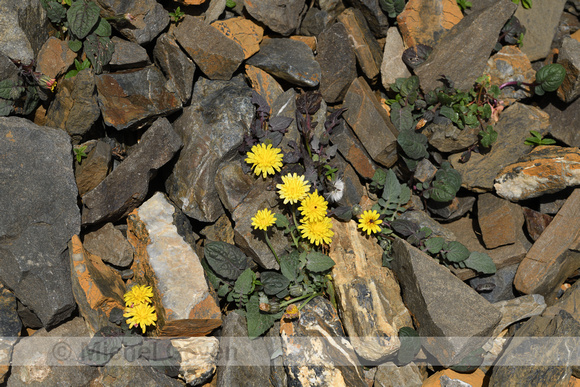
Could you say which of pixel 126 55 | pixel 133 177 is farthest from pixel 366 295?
pixel 126 55

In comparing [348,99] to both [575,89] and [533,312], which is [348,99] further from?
[533,312]

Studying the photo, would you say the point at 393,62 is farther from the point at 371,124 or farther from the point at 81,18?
the point at 81,18

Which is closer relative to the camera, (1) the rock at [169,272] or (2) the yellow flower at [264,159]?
(1) the rock at [169,272]

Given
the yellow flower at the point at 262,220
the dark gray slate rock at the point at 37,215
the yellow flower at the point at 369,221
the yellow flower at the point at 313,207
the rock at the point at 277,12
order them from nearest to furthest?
the dark gray slate rock at the point at 37,215 < the yellow flower at the point at 262,220 < the yellow flower at the point at 313,207 < the yellow flower at the point at 369,221 < the rock at the point at 277,12

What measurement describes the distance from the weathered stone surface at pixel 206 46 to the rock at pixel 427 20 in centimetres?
180

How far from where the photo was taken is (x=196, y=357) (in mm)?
4020

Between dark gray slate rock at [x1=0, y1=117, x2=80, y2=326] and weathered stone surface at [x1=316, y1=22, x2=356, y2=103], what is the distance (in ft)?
8.46

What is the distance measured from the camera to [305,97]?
458 cm

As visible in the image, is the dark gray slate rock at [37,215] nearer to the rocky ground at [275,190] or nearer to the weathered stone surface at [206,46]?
the rocky ground at [275,190]

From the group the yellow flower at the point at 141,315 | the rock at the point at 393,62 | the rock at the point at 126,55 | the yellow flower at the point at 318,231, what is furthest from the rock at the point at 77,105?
the rock at the point at 393,62

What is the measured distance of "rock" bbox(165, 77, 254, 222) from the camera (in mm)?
4367

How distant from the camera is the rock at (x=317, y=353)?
4004mm

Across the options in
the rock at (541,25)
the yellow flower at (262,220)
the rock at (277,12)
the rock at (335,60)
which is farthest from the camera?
the rock at (541,25)

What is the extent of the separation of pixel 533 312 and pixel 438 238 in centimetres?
115
